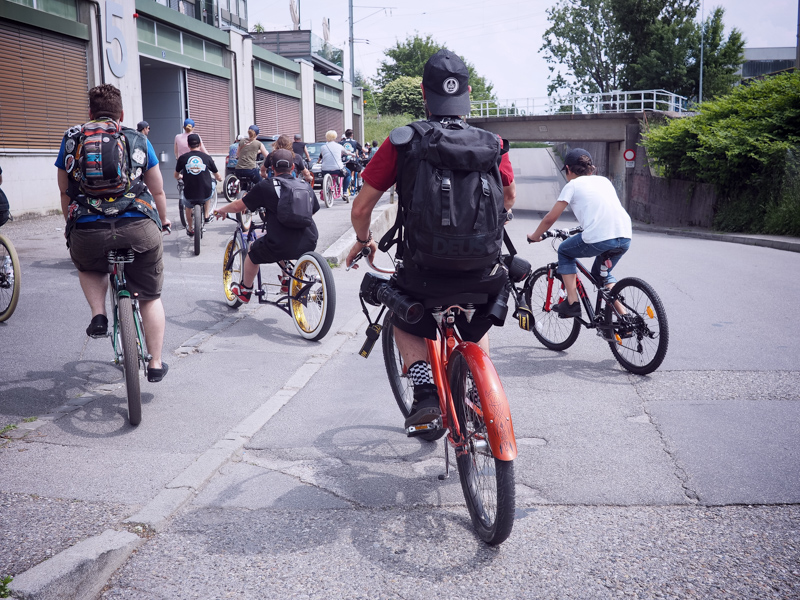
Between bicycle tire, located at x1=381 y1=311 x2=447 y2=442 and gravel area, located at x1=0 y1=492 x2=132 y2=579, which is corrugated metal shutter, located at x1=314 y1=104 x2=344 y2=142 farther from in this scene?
gravel area, located at x1=0 y1=492 x2=132 y2=579

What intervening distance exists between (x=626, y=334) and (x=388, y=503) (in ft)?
10.4

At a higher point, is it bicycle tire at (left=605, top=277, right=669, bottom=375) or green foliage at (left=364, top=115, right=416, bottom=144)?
green foliage at (left=364, top=115, right=416, bottom=144)

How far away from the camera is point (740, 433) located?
15.3ft

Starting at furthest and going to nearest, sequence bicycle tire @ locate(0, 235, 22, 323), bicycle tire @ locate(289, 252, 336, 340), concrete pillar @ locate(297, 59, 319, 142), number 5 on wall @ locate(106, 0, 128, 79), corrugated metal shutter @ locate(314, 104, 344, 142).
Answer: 1. corrugated metal shutter @ locate(314, 104, 344, 142)
2. concrete pillar @ locate(297, 59, 319, 142)
3. number 5 on wall @ locate(106, 0, 128, 79)
4. bicycle tire @ locate(0, 235, 22, 323)
5. bicycle tire @ locate(289, 252, 336, 340)

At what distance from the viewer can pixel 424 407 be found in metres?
3.53

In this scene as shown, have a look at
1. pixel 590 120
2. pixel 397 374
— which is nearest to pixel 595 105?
pixel 590 120

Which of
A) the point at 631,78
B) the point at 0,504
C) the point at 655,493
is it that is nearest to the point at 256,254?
the point at 0,504

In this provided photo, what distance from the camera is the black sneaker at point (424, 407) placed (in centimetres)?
351

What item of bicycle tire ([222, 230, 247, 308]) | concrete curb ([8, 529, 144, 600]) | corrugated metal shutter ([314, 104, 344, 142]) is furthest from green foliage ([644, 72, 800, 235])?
corrugated metal shutter ([314, 104, 344, 142])

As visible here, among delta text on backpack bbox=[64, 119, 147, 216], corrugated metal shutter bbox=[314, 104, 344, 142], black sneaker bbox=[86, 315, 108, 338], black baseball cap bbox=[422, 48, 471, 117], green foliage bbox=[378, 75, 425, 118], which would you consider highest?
green foliage bbox=[378, 75, 425, 118]

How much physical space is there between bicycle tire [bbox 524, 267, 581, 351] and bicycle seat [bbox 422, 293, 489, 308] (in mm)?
3350

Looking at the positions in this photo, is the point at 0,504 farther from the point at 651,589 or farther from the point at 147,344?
the point at 651,589

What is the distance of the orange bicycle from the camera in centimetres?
306

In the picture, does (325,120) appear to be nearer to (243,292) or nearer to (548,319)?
(243,292)
